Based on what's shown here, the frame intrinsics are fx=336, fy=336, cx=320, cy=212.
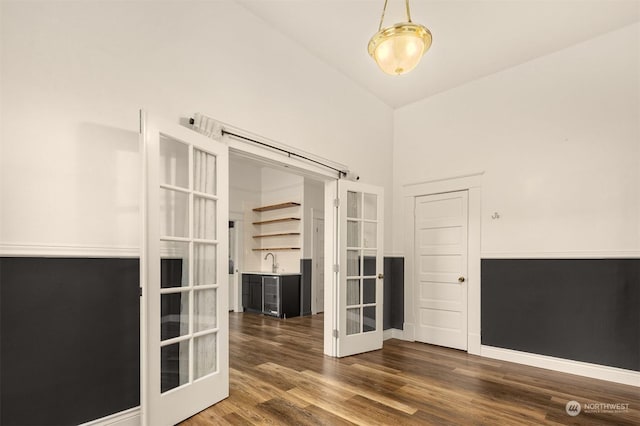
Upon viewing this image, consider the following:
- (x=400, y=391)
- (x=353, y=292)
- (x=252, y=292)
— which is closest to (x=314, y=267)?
(x=252, y=292)

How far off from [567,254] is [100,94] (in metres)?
4.79

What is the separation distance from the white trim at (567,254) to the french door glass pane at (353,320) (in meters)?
1.84

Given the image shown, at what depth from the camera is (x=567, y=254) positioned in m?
3.83

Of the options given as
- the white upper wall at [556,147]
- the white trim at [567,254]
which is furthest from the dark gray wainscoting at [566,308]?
the white upper wall at [556,147]

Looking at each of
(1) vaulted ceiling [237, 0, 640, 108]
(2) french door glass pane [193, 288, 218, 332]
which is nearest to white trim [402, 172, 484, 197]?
(1) vaulted ceiling [237, 0, 640, 108]

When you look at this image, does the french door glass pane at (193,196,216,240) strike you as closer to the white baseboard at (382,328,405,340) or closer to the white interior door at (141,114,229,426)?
the white interior door at (141,114,229,426)

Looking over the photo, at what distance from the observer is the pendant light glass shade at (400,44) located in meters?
2.32

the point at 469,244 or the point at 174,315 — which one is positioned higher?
the point at 469,244

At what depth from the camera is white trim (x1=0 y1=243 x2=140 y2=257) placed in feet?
6.48

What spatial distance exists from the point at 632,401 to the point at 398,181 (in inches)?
141

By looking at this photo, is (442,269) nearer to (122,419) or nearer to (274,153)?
(274,153)

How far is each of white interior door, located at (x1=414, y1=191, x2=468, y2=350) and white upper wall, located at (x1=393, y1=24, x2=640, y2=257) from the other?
38 centimetres

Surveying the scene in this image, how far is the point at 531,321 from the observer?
13.2 ft

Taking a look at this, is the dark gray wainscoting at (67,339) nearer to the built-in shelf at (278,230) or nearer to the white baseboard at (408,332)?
the white baseboard at (408,332)
